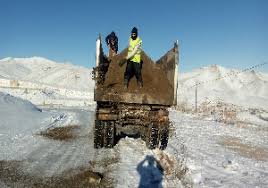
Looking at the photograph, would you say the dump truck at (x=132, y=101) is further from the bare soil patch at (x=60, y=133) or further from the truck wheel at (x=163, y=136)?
the bare soil patch at (x=60, y=133)

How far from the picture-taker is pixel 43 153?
8055 mm

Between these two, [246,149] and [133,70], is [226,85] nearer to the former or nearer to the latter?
[246,149]

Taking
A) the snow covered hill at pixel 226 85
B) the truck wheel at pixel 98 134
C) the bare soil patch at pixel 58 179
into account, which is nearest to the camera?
the bare soil patch at pixel 58 179

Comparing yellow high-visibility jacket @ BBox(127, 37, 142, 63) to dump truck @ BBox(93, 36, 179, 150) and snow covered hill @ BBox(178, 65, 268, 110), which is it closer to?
dump truck @ BBox(93, 36, 179, 150)

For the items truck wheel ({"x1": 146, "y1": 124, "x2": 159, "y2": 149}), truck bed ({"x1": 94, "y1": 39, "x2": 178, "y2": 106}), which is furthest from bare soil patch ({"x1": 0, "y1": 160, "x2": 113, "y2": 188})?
truck wheel ({"x1": 146, "y1": 124, "x2": 159, "y2": 149})

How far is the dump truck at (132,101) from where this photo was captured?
26.5ft

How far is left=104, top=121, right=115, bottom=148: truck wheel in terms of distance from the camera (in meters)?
8.32

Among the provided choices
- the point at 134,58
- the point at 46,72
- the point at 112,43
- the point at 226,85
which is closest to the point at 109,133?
the point at 134,58

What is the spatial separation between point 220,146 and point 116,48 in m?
4.48

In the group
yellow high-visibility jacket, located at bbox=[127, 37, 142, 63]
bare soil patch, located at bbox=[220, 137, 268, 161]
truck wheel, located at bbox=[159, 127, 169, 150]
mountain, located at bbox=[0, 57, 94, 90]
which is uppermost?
mountain, located at bbox=[0, 57, 94, 90]

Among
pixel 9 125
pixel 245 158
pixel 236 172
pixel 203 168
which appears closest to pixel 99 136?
pixel 203 168

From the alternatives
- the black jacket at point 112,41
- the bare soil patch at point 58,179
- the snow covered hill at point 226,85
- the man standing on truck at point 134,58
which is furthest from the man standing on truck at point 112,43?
the snow covered hill at point 226,85

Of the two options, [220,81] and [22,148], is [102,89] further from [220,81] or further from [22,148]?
[220,81]

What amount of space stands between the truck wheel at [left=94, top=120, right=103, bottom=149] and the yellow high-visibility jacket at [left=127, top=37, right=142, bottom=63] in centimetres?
181
